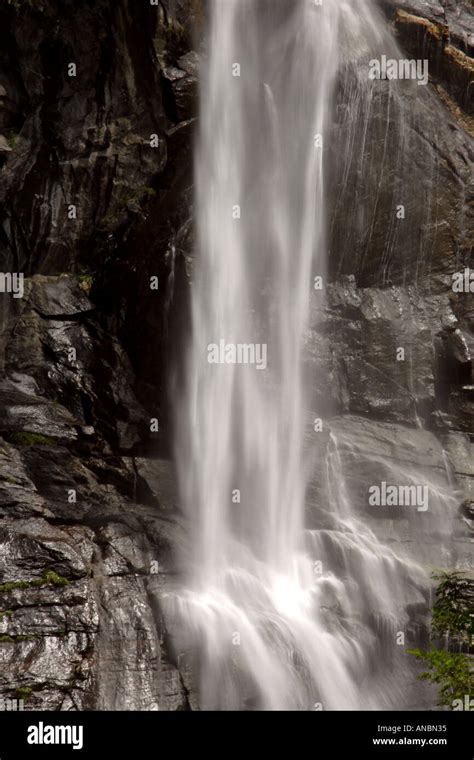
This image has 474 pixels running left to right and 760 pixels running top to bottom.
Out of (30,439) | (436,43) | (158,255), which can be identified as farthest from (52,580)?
(436,43)

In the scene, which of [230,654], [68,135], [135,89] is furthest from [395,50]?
[230,654]

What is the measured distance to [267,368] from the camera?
54.7ft

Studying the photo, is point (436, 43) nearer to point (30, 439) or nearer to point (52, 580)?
point (30, 439)

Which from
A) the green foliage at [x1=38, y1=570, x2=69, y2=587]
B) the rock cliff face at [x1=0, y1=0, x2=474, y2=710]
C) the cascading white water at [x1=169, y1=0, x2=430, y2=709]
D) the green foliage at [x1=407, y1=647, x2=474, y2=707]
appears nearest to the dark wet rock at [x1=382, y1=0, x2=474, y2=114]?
the rock cliff face at [x1=0, y1=0, x2=474, y2=710]

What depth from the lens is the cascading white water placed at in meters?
Result: 12.2

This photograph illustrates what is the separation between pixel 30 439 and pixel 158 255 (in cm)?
502

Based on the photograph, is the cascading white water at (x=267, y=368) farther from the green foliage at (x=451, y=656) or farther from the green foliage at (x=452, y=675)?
the green foliage at (x=452, y=675)

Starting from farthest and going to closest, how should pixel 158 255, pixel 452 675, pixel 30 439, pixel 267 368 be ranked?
1. pixel 267 368
2. pixel 158 255
3. pixel 30 439
4. pixel 452 675

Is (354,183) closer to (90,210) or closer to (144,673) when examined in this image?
(90,210)

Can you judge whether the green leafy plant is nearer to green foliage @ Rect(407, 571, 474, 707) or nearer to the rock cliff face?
green foliage @ Rect(407, 571, 474, 707)

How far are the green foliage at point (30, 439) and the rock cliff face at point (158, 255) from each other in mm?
37

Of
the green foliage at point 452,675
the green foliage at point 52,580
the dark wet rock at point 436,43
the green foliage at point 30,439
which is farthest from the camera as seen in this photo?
the dark wet rock at point 436,43

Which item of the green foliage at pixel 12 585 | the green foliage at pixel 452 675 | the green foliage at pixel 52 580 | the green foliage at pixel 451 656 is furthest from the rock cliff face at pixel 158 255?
the green foliage at pixel 452 675

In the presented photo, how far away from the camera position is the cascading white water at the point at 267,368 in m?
12.2
